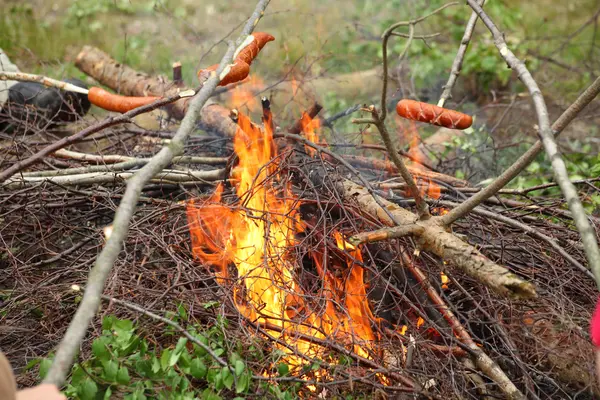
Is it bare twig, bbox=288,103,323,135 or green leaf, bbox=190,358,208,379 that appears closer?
green leaf, bbox=190,358,208,379

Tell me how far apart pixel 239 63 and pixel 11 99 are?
9.74ft

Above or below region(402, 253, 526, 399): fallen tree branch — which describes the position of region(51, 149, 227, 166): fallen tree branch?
above

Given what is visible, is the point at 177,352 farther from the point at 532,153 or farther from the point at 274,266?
the point at 532,153

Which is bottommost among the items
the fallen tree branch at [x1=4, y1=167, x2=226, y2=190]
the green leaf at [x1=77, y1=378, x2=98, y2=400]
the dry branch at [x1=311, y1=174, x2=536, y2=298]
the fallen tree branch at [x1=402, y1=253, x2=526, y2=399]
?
the fallen tree branch at [x1=402, y1=253, x2=526, y2=399]

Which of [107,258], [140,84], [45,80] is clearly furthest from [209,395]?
[140,84]

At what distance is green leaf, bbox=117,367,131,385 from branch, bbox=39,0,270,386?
1.64 ft

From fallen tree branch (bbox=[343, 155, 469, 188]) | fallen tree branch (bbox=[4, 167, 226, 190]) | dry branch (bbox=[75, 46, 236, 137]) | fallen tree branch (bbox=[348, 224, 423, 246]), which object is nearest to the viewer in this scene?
fallen tree branch (bbox=[348, 224, 423, 246])

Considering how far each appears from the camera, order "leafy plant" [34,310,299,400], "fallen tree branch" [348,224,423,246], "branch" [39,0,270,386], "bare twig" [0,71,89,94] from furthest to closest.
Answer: "bare twig" [0,71,89,94] < "fallen tree branch" [348,224,423,246] < "leafy plant" [34,310,299,400] < "branch" [39,0,270,386]

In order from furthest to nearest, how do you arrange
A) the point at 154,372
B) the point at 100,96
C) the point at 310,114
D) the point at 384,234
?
1. the point at 310,114
2. the point at 100,96
3. the point at 384,234
4. the point at 154,372

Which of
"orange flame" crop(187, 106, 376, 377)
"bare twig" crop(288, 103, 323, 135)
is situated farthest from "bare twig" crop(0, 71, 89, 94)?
"bare twig" crop(288, 103, 323, 135)

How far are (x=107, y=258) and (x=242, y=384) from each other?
913 millimetres

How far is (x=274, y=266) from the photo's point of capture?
9.70 feet

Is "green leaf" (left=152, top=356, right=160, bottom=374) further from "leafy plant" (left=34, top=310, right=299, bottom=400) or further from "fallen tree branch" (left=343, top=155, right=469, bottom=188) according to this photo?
"fallen tree branch" (left=343, top=155, right=469, bottom=188)

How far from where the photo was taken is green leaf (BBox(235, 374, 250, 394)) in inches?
94.3
